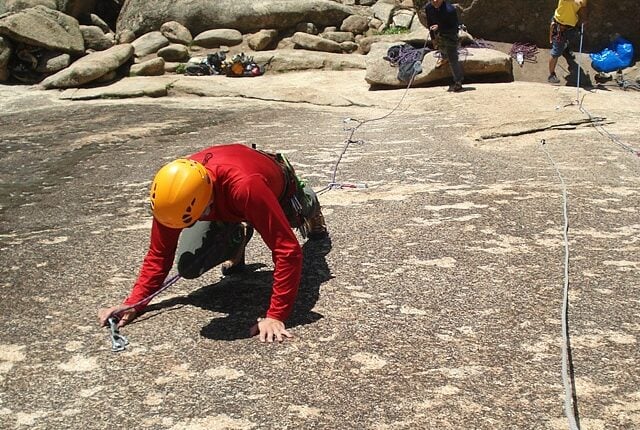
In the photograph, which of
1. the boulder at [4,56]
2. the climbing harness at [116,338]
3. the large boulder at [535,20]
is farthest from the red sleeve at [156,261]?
the boulder at [4,56]

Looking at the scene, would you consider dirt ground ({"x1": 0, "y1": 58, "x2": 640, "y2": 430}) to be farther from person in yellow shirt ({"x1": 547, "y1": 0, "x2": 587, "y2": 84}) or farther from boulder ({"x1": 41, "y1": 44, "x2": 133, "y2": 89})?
boulder ({"x1": 41, "y1": 44, "x2": 133, "y2": 89})

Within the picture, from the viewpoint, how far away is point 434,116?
9375mm

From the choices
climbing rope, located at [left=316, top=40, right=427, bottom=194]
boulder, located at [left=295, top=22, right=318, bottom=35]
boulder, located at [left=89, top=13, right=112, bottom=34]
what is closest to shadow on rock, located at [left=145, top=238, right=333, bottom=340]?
climbing rope, located at [left=316, top=40, right=427, bottom=194]

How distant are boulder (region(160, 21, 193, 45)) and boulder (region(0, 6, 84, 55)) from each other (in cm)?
194

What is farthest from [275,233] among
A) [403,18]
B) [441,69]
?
[403,18]

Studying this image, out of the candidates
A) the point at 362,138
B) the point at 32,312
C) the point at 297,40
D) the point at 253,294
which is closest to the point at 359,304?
the point at 253,294

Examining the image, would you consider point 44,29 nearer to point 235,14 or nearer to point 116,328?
point 235,14

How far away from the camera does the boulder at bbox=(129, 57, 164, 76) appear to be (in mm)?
13266

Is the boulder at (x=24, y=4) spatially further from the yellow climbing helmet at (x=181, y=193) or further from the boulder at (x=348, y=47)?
the yellow climbing helmet at (x=181, y=193)

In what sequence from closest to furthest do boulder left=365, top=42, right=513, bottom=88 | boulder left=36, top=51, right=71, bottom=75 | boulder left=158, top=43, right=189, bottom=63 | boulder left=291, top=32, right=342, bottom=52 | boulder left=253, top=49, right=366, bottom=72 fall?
boulder left=365, top=42, right=513, bottom=88
boulder left=253, top=49, right=366, bottom=72
boulder left=36, top=51, right=71, bottom=75
boulder left=158, top=43, right=189, bottom=63
boulder left=291, top=32, right=342, bottom=52

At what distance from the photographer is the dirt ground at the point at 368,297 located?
287cm

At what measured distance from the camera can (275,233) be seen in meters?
3.20

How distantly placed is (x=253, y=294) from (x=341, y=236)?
110 cm

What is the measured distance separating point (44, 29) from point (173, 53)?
261 cm
